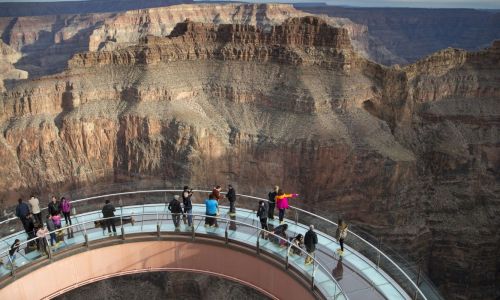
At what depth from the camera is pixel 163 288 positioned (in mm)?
36938

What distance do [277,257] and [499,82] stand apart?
4574 cm

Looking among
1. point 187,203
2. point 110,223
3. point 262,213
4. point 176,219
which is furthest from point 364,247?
point 110,223

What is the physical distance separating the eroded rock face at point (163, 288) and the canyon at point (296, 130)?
11.9 meters

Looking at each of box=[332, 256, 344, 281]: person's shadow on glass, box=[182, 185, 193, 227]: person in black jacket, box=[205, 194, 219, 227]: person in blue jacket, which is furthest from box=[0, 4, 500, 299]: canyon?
box=[332, 256, 344, 281]: person's shadow on glass

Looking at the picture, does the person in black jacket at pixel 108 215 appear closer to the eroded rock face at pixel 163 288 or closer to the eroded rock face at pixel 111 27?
the eroded rock face at pixel 163 288

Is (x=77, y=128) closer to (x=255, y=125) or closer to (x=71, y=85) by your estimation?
(x=71, y=85)

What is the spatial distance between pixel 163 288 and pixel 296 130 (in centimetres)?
2214

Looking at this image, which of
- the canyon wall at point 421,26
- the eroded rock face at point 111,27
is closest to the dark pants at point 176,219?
the eroded rock face at point 111,27

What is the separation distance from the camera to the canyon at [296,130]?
45.0 metres

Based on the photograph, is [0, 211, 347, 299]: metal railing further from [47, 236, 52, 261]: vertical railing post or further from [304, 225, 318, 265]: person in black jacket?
[304, 225, 318, 265]: person in black jacket

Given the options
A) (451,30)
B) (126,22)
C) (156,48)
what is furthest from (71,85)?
(451,30)

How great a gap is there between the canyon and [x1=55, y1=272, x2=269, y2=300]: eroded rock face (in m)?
11.9

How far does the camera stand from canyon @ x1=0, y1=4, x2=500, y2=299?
45000 millimetres

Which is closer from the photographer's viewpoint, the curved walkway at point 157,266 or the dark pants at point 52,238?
the curved walkway at point 157,266
